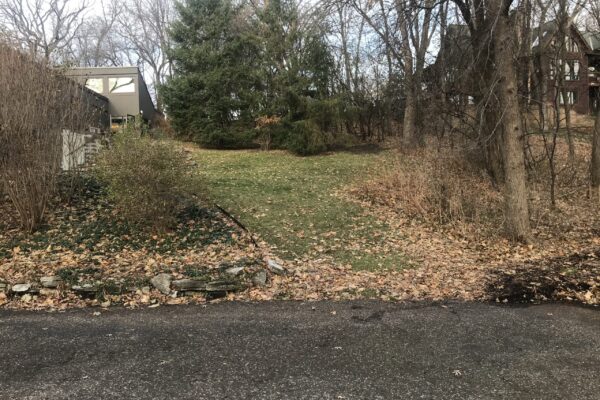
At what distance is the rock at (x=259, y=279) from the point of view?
678cm

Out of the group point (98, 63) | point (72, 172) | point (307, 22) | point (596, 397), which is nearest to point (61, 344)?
point (596, 397)

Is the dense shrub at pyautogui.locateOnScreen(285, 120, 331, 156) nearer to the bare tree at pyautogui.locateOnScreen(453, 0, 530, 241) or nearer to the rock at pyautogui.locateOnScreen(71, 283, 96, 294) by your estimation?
the bare tree at pyautogui.locateOnScreen(453, 0, 530, 241)

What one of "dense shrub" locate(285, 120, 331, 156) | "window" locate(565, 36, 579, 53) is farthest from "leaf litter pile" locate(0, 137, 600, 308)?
"window" locate(565, 36, 579, 53)

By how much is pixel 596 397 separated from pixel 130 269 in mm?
5845

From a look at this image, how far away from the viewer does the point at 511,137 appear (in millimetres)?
9438

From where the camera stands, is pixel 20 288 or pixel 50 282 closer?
pixel 20 288

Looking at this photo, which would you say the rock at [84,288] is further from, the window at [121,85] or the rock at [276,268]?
the window at [121,85]

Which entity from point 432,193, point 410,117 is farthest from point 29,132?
point 410,117

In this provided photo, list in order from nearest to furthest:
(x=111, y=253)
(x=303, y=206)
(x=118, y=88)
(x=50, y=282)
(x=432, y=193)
Result: (x=50, y=282) < (x=111, y=253) < (x=432, y=193) < (x=303, y=206) < (x=118, y=88)

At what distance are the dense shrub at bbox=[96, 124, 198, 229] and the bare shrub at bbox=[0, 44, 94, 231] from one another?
1029 millimetres

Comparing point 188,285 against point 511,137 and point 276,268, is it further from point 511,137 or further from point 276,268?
point 511,137

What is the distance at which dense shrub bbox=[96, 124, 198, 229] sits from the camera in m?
8.19

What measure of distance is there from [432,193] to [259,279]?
5.92m

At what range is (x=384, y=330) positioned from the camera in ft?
17.0
